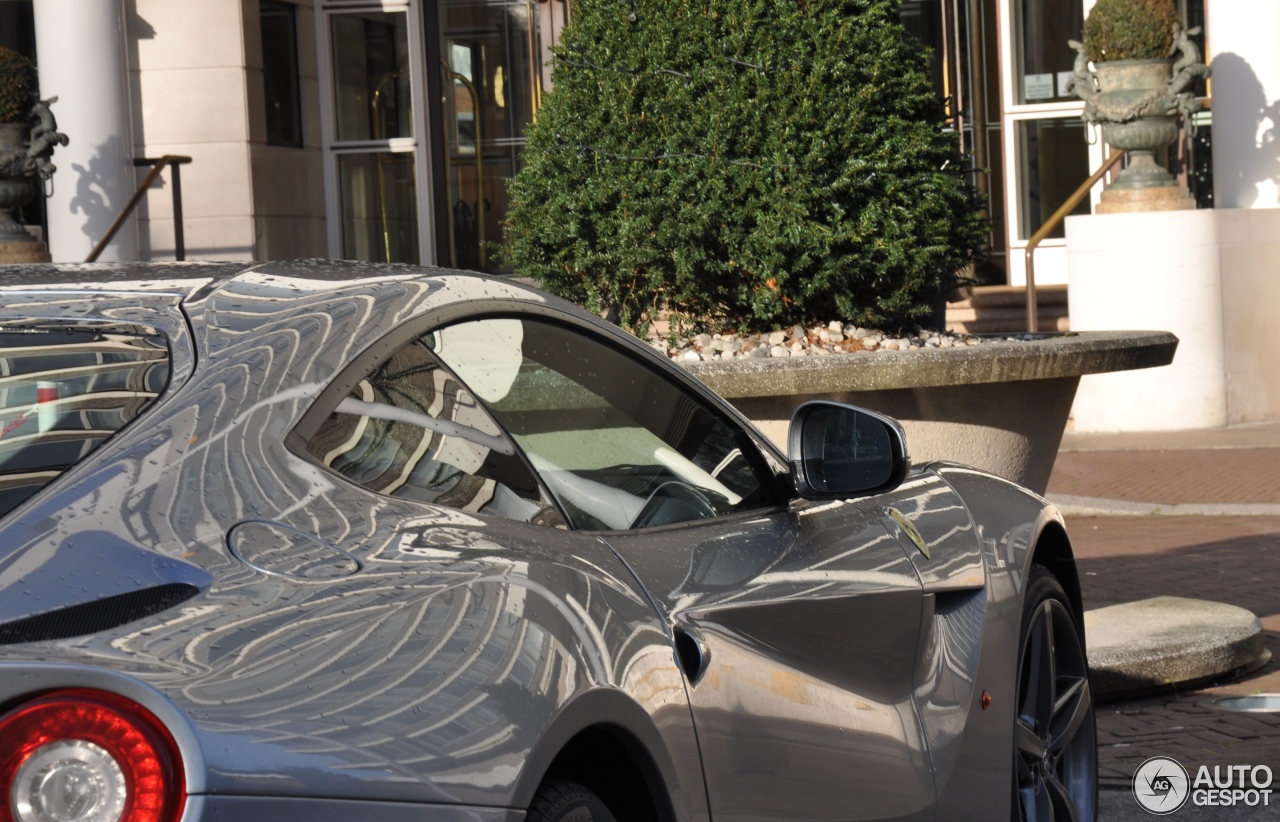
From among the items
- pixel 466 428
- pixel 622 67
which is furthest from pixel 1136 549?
pixel 466 428

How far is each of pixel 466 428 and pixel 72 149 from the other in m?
13.2

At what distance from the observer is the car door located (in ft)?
7.34

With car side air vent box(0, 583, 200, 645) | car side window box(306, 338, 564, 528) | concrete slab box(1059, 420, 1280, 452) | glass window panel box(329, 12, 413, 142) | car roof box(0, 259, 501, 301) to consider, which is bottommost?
concrete slab box(1059, 420, 1280, 452)

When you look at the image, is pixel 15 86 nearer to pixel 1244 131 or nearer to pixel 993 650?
pixel 1244 131

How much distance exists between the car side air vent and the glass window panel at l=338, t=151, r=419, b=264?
16.1 meters

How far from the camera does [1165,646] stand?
210 inches

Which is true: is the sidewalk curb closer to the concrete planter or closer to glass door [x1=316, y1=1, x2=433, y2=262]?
the concrete planter

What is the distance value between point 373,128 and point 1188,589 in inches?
482

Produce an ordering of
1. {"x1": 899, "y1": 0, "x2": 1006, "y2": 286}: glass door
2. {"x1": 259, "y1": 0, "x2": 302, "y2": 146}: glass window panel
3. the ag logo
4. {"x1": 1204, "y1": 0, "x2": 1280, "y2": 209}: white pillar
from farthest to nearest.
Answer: {"x1": 899, "y1": 0, "x2": 1006, "y2": 286}: glass door, {"x1": 259, "y1": 0, "x2": 302, "y2": 146}: glass window panel, {"x1": 1204, "y1": 0, "x2": 1280, "y2": 209}: white pillar, the ag logo

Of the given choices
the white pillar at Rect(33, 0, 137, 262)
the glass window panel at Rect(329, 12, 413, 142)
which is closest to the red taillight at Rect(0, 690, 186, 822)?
the white pillar at Rect(33, 0, 137, 262)

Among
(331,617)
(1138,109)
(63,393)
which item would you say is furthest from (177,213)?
(331,617)

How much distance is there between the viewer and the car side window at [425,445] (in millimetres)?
2004

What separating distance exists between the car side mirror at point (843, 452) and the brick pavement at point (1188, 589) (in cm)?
192

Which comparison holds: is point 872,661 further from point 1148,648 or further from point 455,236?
point 455,236
